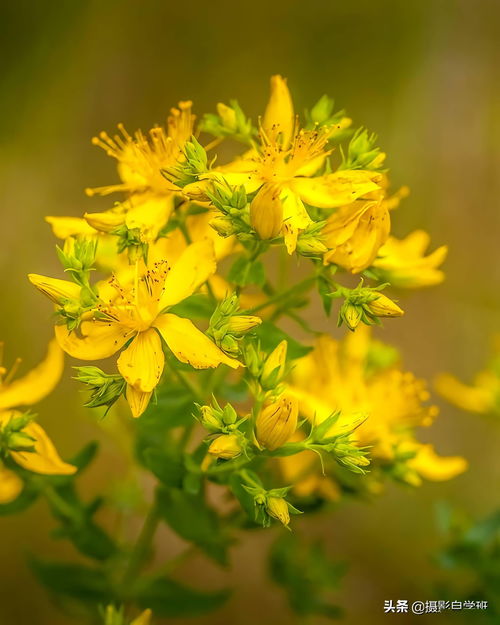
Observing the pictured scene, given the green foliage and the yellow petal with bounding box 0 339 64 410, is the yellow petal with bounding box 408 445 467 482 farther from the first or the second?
the yellow petal with bounding box 0 339 64 410

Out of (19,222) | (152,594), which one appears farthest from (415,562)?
(19,222)

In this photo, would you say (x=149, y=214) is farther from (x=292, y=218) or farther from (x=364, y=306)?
(x=364, y=306)

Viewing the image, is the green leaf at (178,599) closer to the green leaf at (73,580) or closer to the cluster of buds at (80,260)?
the green leaf at (73,580)

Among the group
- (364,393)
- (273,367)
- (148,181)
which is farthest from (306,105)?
(273,367)

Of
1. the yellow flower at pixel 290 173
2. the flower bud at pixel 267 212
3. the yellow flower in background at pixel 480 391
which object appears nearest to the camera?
the flower bud at pixel 267 212

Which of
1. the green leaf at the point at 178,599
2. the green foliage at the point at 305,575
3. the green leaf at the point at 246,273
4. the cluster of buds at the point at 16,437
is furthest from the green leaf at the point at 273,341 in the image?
the green foliage at the point at 305,575

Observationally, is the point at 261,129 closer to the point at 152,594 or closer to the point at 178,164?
the point at 178,164

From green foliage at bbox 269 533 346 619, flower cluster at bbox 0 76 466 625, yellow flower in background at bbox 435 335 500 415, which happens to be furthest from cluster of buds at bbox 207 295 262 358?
green foliage at bbox 269 533 346 619
